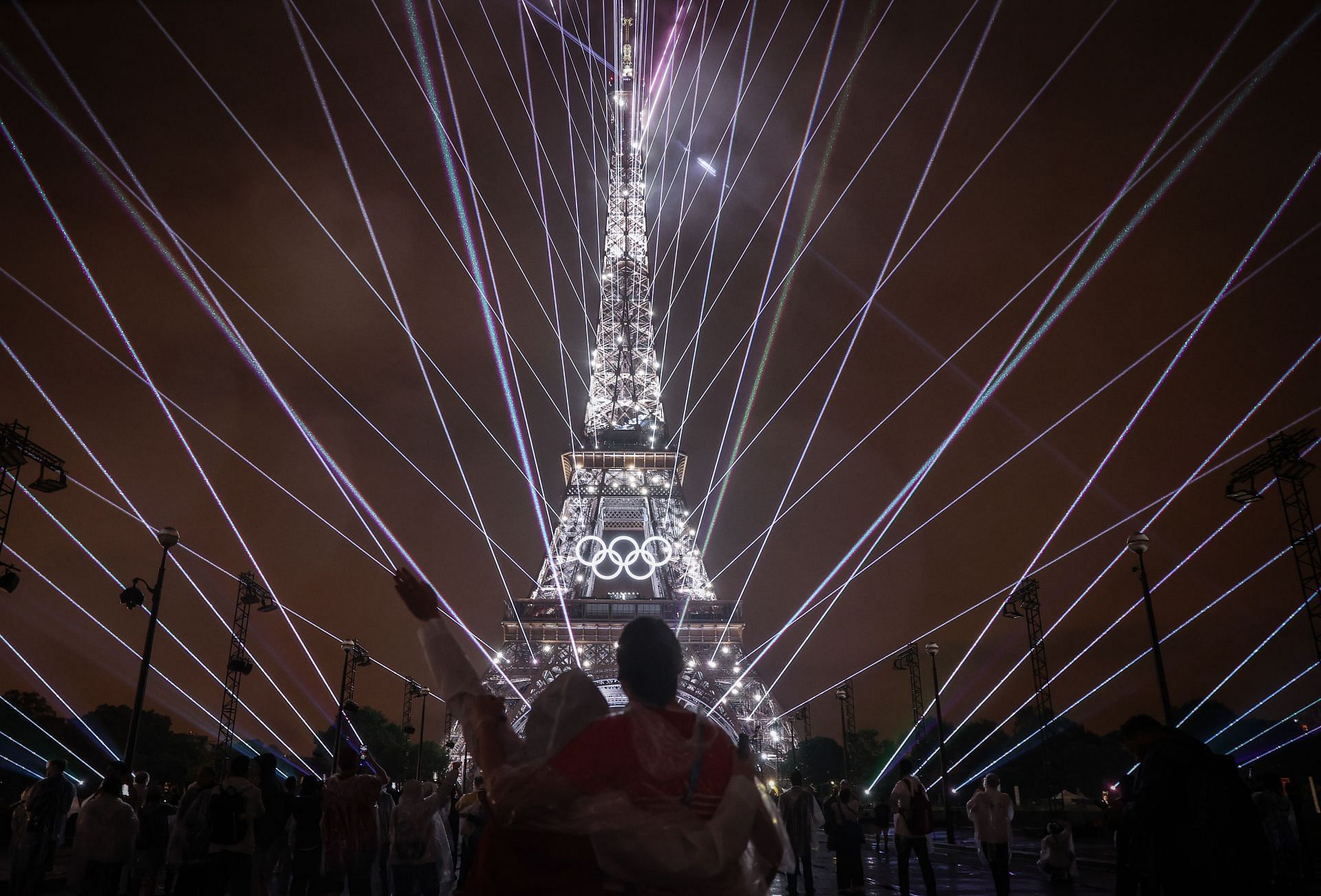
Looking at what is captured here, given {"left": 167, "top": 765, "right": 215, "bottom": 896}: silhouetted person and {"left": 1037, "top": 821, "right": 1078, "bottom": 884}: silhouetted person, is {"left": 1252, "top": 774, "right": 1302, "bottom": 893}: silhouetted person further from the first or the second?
{"left": 167, "top": 765, "right": 215, "bottom": 896}: silhouetted person

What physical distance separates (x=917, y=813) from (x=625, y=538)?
50.2m

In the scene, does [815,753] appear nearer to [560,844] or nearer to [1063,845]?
[1063,845]

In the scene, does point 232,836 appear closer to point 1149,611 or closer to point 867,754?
point 1149,611

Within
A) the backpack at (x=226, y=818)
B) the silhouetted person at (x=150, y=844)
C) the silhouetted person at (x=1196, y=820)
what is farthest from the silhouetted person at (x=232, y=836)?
the silhouetted person at (x=1196, y=820)

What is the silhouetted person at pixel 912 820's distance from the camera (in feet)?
34.2

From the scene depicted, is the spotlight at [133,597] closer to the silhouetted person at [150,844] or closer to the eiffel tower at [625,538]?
the silhouetted person at [150,844]

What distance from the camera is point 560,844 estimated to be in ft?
9.10

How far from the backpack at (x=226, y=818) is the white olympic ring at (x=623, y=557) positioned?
49307 mm

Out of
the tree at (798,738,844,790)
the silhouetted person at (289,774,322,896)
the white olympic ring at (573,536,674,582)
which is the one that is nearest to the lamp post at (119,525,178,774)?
the silhouetted person at (289,774,322,896)

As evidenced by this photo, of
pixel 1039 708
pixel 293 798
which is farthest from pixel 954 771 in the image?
pixel 293 798

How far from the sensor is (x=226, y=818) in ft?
24.5

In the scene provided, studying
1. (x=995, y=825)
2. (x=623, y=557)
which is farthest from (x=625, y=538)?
(x=995, y=825)

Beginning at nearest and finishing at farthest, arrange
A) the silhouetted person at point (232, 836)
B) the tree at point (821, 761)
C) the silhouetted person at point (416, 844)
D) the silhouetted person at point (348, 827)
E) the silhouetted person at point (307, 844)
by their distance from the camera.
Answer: the silhouetted person at point (232, 836), the silhouetted person at point (348, 827), the silhouetted person at point (307, 844), the silhouetted person at point (416, 844), the tree at point (821, 761)

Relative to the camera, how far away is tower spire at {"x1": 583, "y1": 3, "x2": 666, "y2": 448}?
2697 inches
